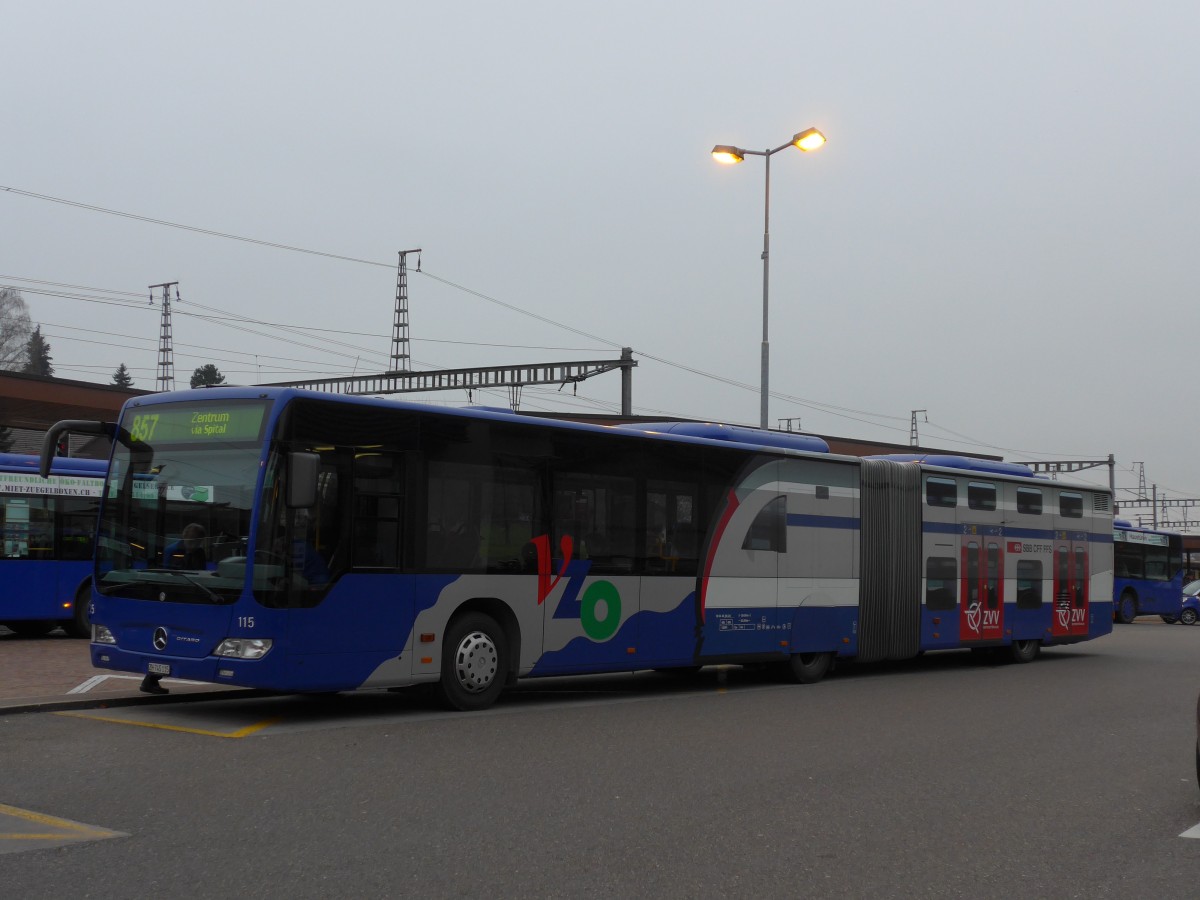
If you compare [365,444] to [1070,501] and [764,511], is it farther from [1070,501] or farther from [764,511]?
[1070,501]

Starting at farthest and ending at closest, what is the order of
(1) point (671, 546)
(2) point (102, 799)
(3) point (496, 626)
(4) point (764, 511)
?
1. (4) point (764, 511)
2. (1) point (671, 546)
3. (3) point (496, 626)
4. (2) point (102, 799)

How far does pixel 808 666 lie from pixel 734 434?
10.9ft

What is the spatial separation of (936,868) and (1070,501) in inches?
698

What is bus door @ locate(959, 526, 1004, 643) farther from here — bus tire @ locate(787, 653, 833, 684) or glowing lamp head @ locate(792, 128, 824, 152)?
glowing lamp head @ locate(792, 128, 824, 152)

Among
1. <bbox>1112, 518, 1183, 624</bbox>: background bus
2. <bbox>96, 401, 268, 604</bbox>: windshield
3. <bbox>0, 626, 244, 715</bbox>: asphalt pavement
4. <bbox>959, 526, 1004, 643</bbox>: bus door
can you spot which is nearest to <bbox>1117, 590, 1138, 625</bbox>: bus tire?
<bbox>1112, 518, 1183, 624</bbox>: background bus

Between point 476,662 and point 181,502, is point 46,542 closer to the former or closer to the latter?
point 181,502

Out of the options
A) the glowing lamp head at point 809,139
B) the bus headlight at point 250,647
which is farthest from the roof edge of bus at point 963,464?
the bus headlight at point 250,647

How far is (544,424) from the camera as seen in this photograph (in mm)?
13930

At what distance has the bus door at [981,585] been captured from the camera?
20.6 m

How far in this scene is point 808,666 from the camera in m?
17.7

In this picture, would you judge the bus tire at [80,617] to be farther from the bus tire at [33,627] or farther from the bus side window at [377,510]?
the bus side window at [377,510]

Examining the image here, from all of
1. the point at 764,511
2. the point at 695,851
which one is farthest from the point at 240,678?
the point at 764,511

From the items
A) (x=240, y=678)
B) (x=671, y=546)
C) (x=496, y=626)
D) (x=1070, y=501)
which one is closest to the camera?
(x=240, y=678)

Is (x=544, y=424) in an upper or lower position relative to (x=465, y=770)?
upper
